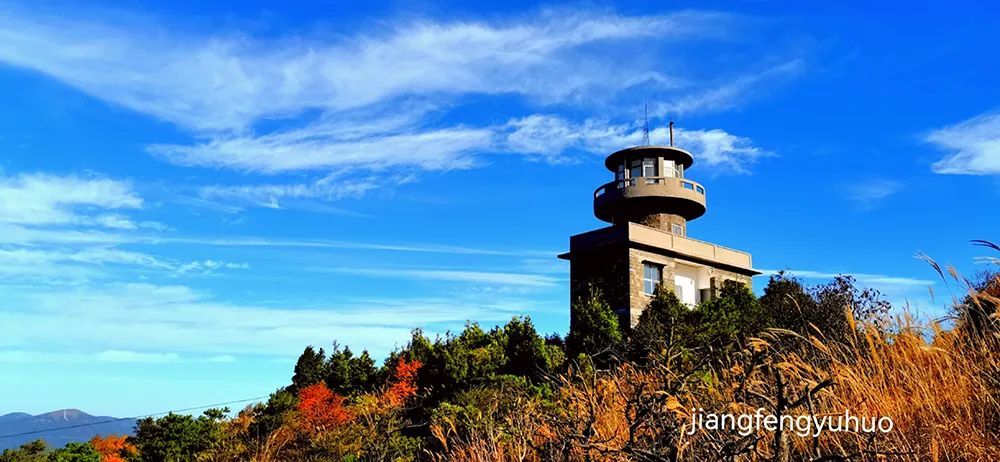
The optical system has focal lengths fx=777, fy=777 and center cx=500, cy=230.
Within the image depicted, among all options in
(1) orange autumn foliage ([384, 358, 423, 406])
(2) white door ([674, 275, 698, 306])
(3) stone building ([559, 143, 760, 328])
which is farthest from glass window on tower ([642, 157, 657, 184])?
(1) orange autumn foliage ([384, 358, 423, 406])

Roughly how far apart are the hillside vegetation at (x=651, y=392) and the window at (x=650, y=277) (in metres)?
1.91

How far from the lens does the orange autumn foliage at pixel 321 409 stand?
1970cm

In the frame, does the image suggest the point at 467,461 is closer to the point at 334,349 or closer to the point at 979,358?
the point at 979,358

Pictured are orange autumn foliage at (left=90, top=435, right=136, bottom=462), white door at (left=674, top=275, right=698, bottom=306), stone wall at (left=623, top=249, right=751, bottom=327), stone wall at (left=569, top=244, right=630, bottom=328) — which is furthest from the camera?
white door at (left=674, top=275, right=698, bottom=306)

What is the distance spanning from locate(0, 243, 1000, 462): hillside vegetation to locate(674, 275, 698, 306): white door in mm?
2558

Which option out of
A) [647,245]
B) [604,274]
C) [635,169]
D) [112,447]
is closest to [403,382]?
[604,274]

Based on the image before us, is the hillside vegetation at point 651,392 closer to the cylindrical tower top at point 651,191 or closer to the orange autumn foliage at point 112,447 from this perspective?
the orange autumn foliage at point 112,447

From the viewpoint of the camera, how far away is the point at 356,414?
19562 millimetres

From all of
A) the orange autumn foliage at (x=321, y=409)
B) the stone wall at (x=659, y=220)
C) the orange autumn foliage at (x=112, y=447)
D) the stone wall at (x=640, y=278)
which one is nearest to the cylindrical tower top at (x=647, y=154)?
the stone wall at (x=659, y=220)

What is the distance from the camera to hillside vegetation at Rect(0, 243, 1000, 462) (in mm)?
3920

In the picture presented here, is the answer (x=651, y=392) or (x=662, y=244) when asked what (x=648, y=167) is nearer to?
(x=662, y=244)

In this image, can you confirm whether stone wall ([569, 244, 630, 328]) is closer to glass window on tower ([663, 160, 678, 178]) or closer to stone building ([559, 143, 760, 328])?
stone building ([559, 143, 760, 328])

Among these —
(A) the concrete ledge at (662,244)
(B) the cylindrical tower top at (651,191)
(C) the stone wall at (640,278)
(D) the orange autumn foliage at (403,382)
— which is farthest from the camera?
(B) the cylindrical tower top at (651,191)

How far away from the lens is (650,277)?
28.7 meters
